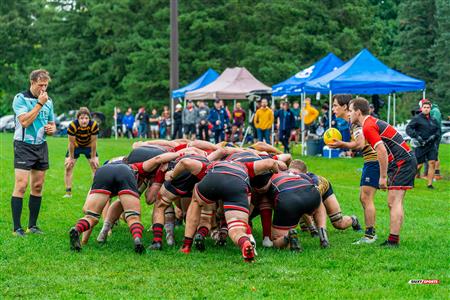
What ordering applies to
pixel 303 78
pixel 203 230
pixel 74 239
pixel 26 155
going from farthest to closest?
pixel 303 78, pixel 26 155, pixel 203 230, pixel 74 239

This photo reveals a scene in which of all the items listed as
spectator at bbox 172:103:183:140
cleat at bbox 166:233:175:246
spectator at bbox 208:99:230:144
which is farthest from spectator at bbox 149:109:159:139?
cleat at bbox 166:233:175:246

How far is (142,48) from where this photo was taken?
54969 millimetres

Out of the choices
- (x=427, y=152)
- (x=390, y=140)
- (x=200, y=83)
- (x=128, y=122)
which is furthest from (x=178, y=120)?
(x=390, y=140)

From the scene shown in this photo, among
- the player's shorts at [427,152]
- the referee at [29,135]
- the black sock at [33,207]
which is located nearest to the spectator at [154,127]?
the player's shorts at [427,152]

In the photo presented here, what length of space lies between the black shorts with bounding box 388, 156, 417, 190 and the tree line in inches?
1562

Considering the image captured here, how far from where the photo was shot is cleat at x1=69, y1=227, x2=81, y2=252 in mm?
9508

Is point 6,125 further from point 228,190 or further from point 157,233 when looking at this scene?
point 228,190

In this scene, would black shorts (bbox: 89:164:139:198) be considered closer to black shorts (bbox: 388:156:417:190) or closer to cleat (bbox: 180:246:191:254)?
cleat (bbox: 180:246:191:254)

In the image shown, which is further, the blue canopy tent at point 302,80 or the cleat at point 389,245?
the blue canopy tent at point 302,80

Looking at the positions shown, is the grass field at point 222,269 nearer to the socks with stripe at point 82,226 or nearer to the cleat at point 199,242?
the cleat at point 199,242

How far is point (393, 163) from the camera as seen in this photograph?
9.91 meters

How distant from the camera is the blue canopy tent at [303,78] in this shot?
89.1 ft

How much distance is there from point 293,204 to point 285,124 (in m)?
18.6

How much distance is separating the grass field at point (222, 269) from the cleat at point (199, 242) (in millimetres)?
127
